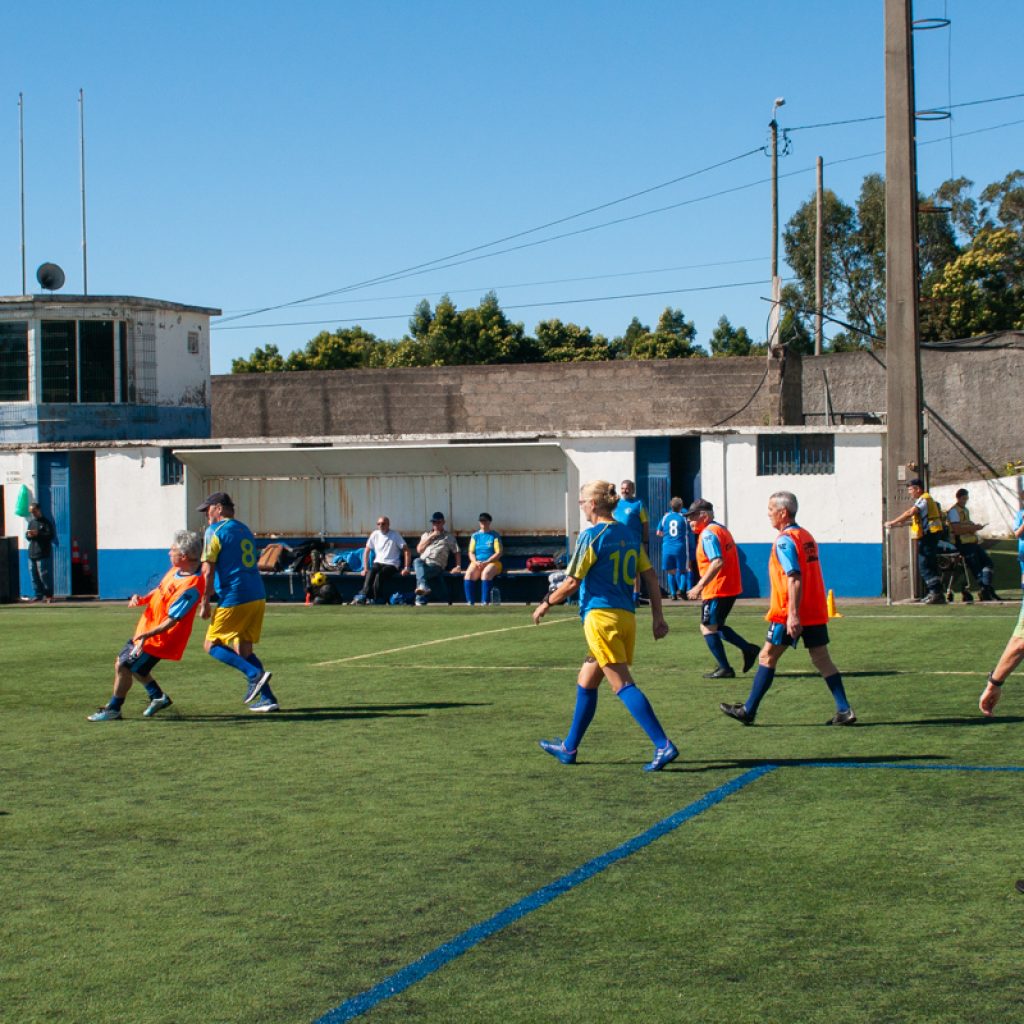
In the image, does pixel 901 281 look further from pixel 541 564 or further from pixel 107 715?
pixel 107 715

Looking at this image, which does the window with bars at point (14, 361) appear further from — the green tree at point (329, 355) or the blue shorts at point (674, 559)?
the green tree at point (329, 355)

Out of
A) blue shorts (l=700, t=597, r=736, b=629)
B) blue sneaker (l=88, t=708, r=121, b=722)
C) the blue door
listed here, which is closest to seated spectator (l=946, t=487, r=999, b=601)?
blue shorts (l=700, t=597, r=736, b=629)

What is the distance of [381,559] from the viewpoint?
27000 mm

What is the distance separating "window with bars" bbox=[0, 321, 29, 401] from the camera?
30.5 metres

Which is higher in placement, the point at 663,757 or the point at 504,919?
the point at 663,757

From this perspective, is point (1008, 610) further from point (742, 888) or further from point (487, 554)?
point (742, 888)

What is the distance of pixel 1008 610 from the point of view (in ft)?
69.3

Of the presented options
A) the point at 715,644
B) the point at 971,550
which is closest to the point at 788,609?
the point at 715,644

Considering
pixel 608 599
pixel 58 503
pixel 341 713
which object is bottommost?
pixel 341 713

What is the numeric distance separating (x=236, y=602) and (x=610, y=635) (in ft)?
14.4

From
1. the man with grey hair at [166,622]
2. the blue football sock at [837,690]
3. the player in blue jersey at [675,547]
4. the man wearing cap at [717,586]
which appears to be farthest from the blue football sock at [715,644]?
the player in blue jersey at [675,547]

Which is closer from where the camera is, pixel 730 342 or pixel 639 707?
pixel 639 707

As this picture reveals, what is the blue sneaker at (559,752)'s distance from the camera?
375 inches

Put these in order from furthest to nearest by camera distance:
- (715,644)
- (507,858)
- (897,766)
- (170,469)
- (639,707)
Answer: (170,469)
(715,644)
(897,766)
(639,707)
(507,858)
